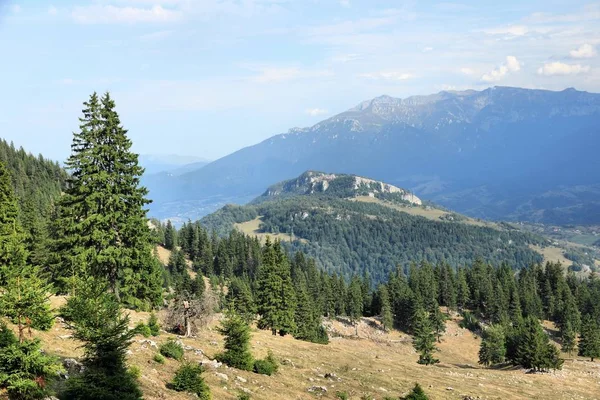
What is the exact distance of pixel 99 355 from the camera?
17.4 metres

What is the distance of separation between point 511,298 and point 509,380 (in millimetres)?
92990

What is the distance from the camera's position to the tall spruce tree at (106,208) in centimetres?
3369

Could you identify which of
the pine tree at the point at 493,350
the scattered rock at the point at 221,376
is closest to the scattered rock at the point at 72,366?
the scattered rock at the point at 221,376

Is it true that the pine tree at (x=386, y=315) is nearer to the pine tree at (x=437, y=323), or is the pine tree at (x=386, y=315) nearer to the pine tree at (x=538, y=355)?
the pine tree at (x=437, y=323)

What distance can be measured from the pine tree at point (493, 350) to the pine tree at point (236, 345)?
72.4 m

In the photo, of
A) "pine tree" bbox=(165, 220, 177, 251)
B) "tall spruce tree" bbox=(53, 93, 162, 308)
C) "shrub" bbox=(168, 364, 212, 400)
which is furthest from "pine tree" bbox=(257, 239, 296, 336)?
"pine tree" bbox=(165, 220, 177, 251)

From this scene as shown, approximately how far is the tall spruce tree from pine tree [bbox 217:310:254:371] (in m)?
10.7

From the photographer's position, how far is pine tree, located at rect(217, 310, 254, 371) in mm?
29328

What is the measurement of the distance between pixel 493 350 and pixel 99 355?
88007 mm

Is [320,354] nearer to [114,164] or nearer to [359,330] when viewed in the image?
[114,164]

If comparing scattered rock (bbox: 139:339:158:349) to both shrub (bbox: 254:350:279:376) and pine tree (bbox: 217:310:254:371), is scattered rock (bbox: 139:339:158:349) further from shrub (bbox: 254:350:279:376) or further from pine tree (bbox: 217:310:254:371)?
shrub (bbox: 254:350:279:376)

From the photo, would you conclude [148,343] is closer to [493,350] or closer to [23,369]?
[23,369]

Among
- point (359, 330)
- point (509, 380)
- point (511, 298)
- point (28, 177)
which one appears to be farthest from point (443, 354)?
point (28, 177)

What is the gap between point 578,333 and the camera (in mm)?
121688
